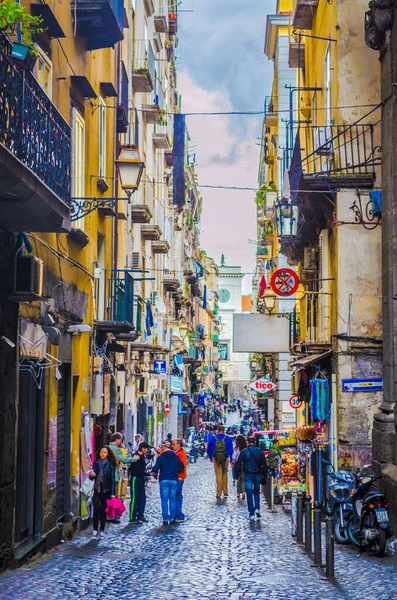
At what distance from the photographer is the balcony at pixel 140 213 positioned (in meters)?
31.2

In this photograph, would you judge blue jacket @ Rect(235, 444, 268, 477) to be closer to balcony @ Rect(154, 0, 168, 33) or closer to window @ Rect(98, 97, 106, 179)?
window @ Rect(98, 97, 106, 179)

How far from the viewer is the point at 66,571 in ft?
41.6

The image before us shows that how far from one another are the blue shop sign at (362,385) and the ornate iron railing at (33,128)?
380 inches

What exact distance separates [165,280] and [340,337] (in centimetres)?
2563

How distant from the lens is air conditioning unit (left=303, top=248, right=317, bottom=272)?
2630 centimetres

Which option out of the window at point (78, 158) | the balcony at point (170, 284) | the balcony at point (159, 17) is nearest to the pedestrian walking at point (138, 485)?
the window at point (78, 158)

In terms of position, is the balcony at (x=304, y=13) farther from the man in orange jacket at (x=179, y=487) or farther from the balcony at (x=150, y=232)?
the man in orange jacket at (x=179, y=487)

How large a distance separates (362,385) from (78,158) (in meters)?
7.38

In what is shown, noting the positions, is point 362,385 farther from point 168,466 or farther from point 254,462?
point 168,466

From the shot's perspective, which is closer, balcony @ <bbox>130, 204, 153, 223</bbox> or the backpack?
the backpack

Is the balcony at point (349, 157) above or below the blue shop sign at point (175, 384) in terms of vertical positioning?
above

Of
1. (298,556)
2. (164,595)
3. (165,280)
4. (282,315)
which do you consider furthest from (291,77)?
(164,595)

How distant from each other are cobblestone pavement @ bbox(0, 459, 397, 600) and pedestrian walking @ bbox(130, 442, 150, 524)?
640 millimetres

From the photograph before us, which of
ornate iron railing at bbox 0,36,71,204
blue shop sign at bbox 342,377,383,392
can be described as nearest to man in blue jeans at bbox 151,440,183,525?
blue shop sign at bbox 342,377,383,392
